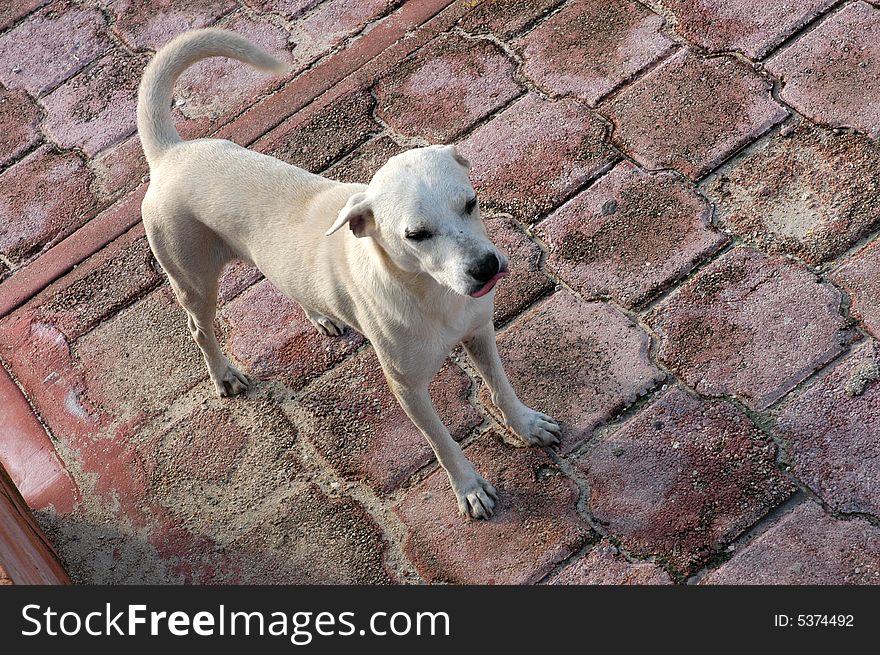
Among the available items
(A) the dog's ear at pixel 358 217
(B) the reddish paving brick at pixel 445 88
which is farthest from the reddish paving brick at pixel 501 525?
(B) the reddish paving brick at pixel 445 88

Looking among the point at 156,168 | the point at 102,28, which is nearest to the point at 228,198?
the point at 156,168

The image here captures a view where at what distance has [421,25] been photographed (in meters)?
4.44

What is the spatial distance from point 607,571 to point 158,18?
388cm

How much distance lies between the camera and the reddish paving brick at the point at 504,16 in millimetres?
4277

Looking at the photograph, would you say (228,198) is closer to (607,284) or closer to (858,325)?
(607,284)

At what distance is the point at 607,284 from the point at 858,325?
0.86 meters

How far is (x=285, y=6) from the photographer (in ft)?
15.5

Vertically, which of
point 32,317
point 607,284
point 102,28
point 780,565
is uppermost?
point 102,28

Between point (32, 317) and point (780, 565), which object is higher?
point (32, 317)

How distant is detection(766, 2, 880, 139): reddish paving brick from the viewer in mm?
3490

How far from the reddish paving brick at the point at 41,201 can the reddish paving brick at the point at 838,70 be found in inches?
126

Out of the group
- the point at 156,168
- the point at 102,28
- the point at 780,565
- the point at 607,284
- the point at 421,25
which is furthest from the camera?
the point at 102,28

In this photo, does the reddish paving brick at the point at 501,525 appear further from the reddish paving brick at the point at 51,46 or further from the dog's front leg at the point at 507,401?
the reddish paving brick at the point at 51,46

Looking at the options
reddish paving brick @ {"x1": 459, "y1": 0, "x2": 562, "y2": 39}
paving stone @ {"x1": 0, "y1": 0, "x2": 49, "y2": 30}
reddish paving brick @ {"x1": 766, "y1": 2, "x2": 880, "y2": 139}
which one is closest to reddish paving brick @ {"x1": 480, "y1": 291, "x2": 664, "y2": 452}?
reddish paving brick @ {"x1": 766, "y1": 2, "x2": 880, "y2": 139}
